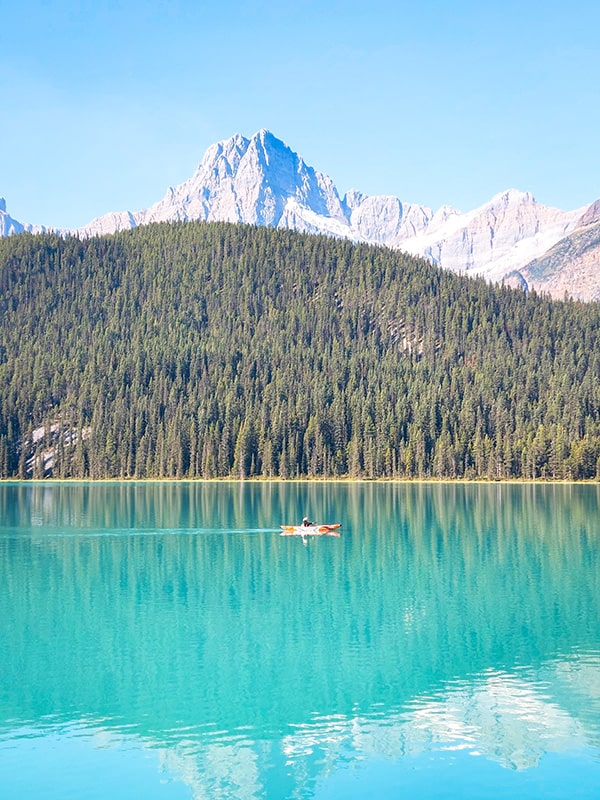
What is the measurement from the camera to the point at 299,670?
39531mm

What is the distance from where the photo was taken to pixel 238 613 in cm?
5075

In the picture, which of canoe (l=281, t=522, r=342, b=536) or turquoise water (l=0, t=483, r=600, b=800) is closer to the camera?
turquoise water (l=0, t=483, r=600, b=800)

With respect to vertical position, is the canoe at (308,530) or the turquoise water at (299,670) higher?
the canoe at (308,530)

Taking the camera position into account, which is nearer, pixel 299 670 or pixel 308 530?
pixel 299 670

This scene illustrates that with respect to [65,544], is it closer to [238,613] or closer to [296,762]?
[238,613]

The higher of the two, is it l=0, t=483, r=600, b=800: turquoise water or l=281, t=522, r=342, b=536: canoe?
l=281, t=522, r=342, b=536: canoe

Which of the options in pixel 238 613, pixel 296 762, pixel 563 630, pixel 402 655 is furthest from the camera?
pixel 238 613

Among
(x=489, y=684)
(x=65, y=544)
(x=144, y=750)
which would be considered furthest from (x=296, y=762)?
(x=65, y=544)

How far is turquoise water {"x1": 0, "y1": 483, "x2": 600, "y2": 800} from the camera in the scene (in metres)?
29.2

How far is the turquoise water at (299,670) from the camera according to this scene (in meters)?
29.2

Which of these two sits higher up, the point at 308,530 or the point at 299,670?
the point at 308,530

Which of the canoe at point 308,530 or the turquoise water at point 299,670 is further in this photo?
the canoe at point 308,530

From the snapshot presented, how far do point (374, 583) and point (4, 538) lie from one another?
39.9 metres

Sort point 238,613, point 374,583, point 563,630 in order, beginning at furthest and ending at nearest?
1. point 374,583
2. point 238,613
3. point 563,630
